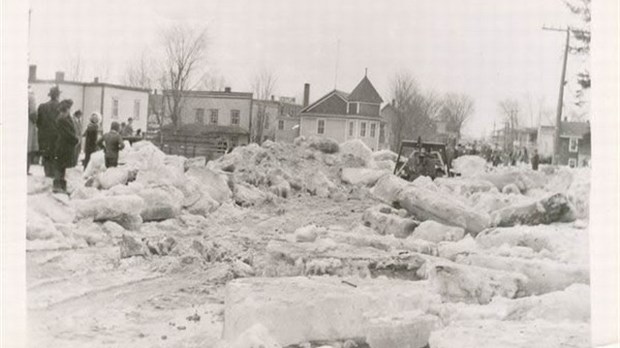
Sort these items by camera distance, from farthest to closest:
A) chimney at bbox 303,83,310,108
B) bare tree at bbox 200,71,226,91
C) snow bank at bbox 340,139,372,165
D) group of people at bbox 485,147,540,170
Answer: group of people at bbox 485,147,540,170 → snow bank at bbox 340,139,372,165 → chimney at bbox 303,83,310,108 → bare tree at bbox 200,71,226,91

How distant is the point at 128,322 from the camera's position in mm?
4434

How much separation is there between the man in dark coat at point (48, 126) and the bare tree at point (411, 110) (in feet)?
6.69

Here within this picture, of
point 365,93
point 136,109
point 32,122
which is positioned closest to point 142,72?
point 136,109

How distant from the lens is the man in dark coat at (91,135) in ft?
14.7

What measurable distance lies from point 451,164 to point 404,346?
135 cm

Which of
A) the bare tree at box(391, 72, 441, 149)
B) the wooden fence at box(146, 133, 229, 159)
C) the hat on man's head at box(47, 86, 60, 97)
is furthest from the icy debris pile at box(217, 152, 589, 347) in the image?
the hat on man's head at box(47, 86, 60, 97)

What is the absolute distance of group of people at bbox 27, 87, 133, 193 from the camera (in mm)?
4270

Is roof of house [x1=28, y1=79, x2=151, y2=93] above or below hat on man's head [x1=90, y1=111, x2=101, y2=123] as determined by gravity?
above

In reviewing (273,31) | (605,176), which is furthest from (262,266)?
(605,176)

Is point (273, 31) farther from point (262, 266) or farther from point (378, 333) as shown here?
point (378, 333)

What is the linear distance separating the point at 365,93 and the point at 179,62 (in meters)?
1.19

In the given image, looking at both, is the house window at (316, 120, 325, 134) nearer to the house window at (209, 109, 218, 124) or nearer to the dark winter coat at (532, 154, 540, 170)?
the house window at (209, 109, 218, 124)

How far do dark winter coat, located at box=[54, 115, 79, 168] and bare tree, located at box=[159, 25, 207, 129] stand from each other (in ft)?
1.72

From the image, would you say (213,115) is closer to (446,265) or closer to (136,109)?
(136,109)
